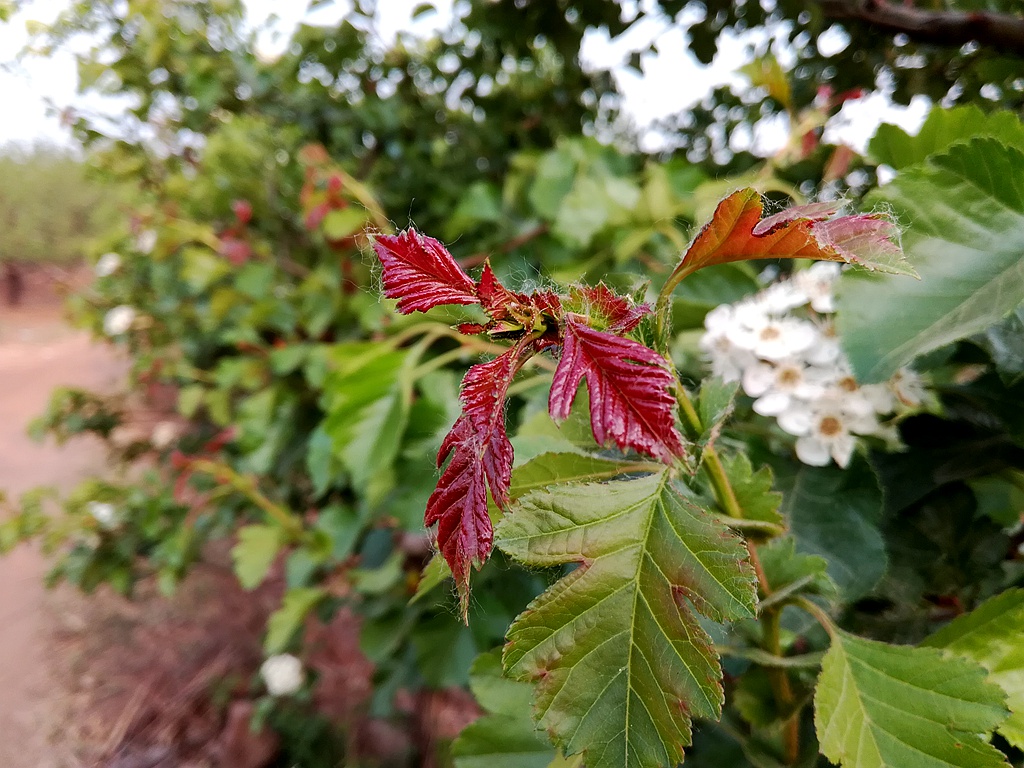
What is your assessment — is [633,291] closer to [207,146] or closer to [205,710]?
[207,146]

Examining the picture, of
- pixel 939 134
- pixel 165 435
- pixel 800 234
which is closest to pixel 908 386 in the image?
pixel 939 134

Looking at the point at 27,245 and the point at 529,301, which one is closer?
the point at 529,301

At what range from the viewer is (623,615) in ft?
0.67

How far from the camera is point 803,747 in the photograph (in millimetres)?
331

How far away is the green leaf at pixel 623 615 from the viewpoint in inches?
7.7

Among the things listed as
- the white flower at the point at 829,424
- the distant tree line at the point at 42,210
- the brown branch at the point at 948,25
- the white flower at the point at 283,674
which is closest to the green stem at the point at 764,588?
the white flower at the point at 829,424

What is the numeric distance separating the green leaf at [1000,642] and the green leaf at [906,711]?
0.04 meters

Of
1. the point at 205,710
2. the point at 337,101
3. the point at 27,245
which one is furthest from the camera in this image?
the point at 27,245

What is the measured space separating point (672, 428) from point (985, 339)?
28cm

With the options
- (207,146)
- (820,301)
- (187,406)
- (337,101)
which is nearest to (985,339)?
(820,301)

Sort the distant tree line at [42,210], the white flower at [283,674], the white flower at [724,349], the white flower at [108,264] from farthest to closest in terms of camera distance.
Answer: the distant tree line at [42,210], the white flower at [108,264], the white flower at [283,674], the white flower at [724,349]

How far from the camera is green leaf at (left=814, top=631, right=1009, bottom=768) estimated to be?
9.2 inches

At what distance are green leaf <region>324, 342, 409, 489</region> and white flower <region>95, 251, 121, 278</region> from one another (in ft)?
4.60

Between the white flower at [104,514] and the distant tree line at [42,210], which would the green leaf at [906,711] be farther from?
the distant tree line at [42,210]
